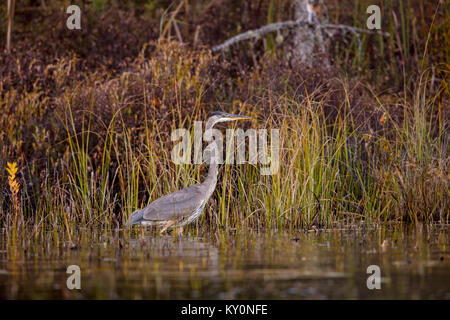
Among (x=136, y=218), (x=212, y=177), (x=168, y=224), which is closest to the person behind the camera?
(x=136, y=218)

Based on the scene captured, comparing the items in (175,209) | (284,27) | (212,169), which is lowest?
(175,209)

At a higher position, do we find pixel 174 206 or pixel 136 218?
pixel 174 206

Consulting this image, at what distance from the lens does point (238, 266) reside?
264 inches

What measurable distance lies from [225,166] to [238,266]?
3403mm

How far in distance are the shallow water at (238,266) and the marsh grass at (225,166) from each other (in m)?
0.66

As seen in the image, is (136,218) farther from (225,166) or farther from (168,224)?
(225,166)

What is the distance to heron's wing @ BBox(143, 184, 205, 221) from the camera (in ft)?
29.0

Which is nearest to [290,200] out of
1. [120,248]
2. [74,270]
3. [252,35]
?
[120,248]

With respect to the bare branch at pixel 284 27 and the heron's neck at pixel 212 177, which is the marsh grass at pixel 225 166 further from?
the bare branch at pixel 284 27

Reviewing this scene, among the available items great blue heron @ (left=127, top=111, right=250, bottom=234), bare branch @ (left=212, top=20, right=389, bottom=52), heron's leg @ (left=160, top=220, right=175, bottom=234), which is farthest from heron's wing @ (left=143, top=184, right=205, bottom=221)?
bare branch @ (left=212, top=20, right=389, bottom=52)

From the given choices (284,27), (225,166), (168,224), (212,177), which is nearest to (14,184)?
(168,224)

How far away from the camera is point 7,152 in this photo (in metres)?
11.2

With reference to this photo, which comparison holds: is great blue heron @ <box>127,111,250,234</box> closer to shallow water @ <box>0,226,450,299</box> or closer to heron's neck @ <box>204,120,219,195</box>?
heron's neck @ <box>204,120,219,195</box>
